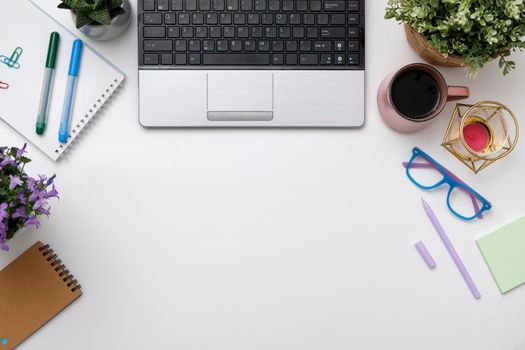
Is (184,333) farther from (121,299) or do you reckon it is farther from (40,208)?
(40,208)

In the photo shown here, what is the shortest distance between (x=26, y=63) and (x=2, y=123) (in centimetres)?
12

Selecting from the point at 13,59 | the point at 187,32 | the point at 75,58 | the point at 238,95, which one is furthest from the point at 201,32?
the point at 13,59

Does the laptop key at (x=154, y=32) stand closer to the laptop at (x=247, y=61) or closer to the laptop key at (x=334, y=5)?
the laptop at (x=247, y=61)

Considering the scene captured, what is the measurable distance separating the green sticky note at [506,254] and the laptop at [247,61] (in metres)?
0.37

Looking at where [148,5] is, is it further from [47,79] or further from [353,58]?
[353,58]

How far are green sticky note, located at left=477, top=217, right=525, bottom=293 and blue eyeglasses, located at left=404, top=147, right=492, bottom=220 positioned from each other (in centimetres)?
5

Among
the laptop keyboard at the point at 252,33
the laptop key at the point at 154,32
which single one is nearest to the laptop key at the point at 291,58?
the laptop keyboard at the point at 252,33

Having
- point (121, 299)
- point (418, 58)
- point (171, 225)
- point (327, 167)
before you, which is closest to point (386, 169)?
point (327, 167)

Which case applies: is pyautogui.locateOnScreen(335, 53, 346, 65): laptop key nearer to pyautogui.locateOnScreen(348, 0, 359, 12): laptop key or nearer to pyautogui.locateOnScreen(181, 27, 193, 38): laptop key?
pyautogui.locateOnScreen(348, 0, 359, 12): laptop key

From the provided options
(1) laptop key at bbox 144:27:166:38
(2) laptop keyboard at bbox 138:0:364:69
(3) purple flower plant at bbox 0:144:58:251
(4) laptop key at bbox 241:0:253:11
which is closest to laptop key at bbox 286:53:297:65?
(2) laptop keyboard at bbox 138:0:364:69

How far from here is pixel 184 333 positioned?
0.82 m

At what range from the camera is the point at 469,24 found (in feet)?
2.19

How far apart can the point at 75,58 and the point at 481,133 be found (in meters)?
0.73

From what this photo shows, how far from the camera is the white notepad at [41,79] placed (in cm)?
81
